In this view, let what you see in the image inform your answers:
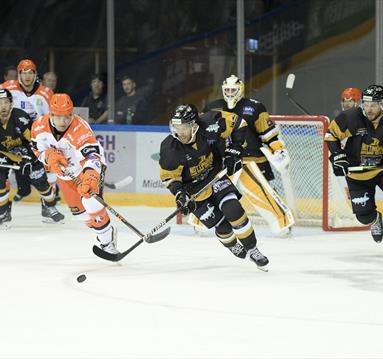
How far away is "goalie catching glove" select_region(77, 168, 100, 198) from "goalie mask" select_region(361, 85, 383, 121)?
156cm

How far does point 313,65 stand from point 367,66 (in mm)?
538

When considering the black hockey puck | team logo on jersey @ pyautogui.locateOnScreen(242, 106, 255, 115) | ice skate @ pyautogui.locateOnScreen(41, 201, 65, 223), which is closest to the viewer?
the black hockey puck

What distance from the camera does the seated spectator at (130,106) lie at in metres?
9.90

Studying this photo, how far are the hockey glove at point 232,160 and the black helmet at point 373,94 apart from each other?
93 centimetres

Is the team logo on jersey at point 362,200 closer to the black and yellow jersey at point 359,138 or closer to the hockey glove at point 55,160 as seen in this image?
the black and yellow jersey at point 359,138

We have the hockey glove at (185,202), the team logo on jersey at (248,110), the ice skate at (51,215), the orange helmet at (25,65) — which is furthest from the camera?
the orange helmet at (25,65)

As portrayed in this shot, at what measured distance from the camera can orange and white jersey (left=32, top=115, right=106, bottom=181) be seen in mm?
6254

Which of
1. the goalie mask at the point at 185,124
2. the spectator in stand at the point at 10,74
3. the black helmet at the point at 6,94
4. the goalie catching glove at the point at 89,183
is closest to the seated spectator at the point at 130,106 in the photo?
the spectator in stand at the point at 10,74

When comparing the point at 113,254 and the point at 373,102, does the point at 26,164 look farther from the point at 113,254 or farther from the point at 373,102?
the point at 373,102

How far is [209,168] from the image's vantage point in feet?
19.8

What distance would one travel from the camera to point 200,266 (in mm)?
6418

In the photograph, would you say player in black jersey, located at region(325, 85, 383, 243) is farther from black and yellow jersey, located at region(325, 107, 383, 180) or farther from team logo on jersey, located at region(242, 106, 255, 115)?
team logo on jersey, located at region(242, 106, 255, 115)

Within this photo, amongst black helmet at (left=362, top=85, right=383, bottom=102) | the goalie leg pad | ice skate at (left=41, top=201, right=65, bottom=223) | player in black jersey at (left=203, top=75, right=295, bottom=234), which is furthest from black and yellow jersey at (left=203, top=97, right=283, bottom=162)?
ice skate at (left=41, top=201, right=65, bottom=223)

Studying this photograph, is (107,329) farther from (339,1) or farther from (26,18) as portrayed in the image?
(26,18)
